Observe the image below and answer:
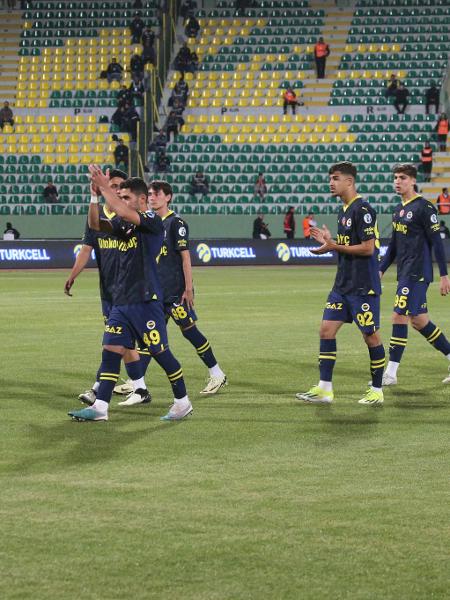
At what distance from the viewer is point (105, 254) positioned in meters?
10.3

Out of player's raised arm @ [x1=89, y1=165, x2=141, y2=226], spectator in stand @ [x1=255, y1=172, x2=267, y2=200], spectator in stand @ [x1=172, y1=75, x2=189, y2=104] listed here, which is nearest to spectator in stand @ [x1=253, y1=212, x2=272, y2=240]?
spectator in stand @ [x1=255, y1=172, x2=267, y2=200]

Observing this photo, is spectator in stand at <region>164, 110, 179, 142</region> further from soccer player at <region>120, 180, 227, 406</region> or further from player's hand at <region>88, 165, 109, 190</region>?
player's hand at <region>88, 165, 109, 190</region>

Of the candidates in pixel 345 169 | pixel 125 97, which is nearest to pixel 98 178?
pixel 345 169

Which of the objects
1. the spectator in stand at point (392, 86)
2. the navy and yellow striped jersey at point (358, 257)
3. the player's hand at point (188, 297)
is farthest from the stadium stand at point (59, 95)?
the navy and yellow striped jersey at point (358, 257)

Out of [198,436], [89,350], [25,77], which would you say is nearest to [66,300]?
[89,350]

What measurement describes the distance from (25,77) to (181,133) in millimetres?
7749

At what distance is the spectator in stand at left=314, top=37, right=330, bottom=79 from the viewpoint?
46531 millimetres

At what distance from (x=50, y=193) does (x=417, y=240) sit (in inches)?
1280

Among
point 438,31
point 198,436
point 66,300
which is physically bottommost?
point 66,300

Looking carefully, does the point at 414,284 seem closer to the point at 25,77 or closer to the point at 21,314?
the point at 21,314

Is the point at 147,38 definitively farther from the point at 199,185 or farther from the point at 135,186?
the point at 135,186

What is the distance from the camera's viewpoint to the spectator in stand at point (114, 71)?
46812mm

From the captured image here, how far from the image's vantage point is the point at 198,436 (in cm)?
891

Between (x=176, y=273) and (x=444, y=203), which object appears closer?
(x=176, y=273)
